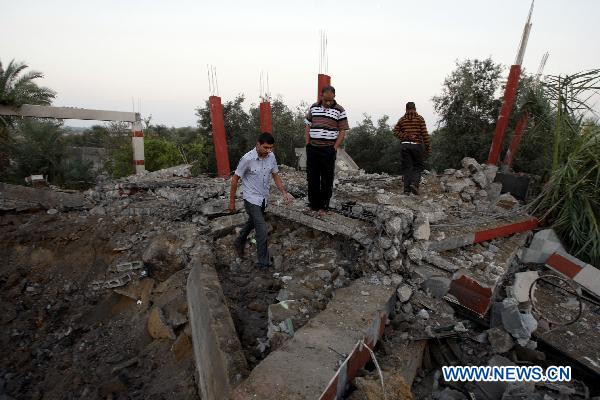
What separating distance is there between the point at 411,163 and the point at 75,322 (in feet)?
17.6

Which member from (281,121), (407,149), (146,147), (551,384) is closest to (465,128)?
(407,149)

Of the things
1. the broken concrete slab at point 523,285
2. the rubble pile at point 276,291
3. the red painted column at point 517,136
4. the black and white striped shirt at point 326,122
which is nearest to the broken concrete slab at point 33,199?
the rubble pile at point 276,291

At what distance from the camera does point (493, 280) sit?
3.21 metres

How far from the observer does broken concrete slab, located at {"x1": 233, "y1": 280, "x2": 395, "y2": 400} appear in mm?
1806

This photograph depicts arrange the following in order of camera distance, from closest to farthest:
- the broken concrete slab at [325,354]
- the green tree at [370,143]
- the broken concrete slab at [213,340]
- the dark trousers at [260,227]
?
the broken concrete slab at [325,354], the broken concrete slab at [213,340], the dark trousers at [260,227], the green tree at [370,143]

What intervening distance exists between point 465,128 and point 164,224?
1114 centimetres

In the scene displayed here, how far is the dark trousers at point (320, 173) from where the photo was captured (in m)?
3.87

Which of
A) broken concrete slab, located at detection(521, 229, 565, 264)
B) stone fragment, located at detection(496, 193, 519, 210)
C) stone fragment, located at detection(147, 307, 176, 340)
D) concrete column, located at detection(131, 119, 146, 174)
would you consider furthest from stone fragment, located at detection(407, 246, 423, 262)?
concrete column, located at detection(131, 119, 146, 174)

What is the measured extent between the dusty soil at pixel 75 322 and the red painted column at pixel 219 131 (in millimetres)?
2974

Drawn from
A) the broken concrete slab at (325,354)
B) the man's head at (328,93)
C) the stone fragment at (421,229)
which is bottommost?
the broken concrete slab at (325,354)

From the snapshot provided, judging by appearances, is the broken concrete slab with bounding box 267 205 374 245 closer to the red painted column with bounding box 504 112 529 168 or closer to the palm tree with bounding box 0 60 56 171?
the red painted column with bounding box 504 112 529 168

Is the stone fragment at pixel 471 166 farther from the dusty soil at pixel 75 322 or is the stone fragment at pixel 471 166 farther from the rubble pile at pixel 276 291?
the dusty soil at pixel 75 322

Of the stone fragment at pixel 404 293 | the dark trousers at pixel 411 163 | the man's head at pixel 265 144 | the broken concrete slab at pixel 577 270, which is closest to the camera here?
the stone fragment at pixel 404 293

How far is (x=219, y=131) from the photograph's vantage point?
24.4 ft
